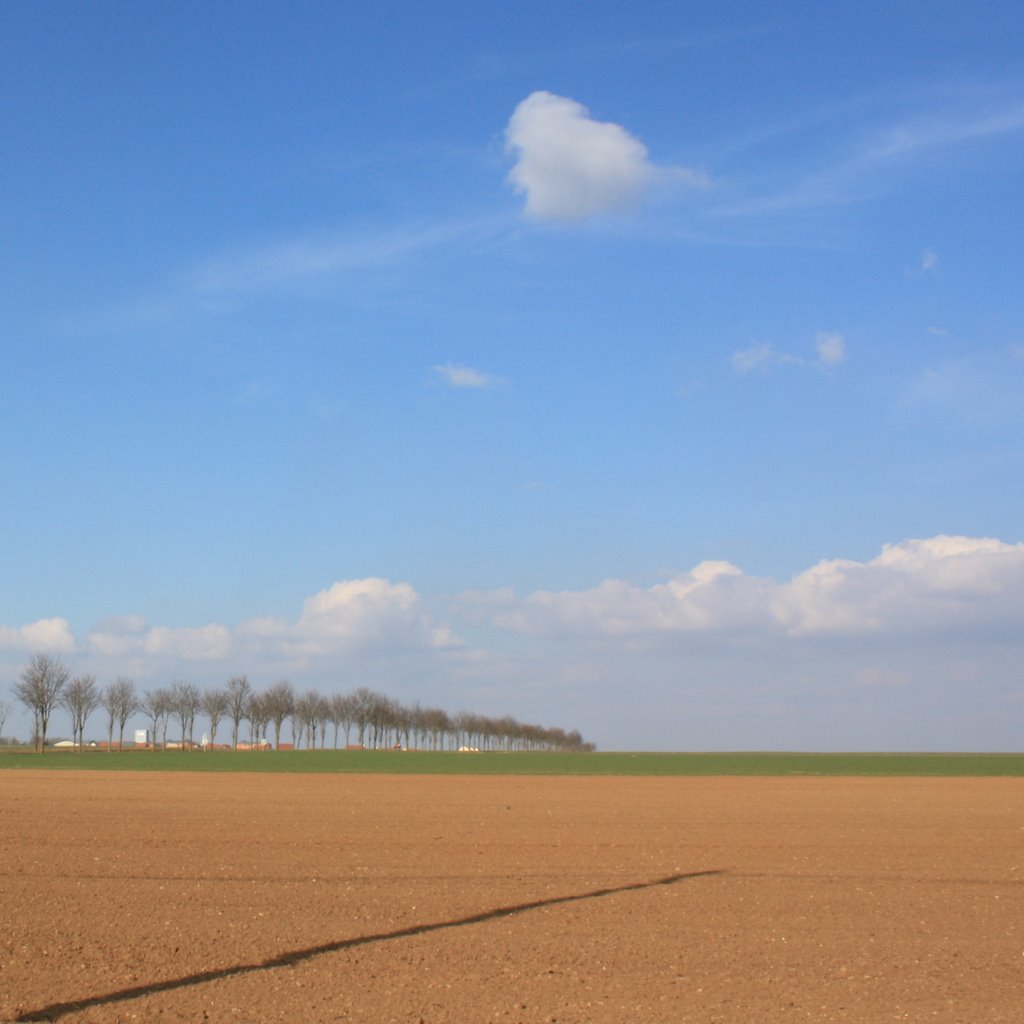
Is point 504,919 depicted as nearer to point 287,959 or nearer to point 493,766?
point 287,959

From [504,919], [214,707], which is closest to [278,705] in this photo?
[214,707]

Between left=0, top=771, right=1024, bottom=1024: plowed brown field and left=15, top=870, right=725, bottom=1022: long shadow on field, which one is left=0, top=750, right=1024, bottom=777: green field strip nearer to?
left=0, top=771, right=1024, bottom=1024: plowed brown field

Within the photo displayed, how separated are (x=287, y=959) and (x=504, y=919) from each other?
3992mm

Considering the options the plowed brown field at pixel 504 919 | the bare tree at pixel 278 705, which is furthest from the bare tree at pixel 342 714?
the plowed brown field at pixel 504 919

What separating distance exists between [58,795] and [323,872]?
27320 millimetres

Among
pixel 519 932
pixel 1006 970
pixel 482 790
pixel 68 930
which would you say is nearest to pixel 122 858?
pixel 68 930

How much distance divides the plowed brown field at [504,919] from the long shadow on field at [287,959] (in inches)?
2.2

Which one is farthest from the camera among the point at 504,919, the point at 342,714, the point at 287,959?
the point at 342,714

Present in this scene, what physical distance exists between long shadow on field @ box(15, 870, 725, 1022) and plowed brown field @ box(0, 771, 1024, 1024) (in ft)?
0.18

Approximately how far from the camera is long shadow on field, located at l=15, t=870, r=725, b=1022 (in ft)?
37.3

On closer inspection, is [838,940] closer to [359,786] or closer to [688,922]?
[688,922]

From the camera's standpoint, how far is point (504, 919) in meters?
16.7

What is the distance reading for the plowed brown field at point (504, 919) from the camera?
39.4ft

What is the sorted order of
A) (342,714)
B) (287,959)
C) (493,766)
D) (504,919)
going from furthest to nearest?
(342,714), (493,766), (504,919), (287,959)
